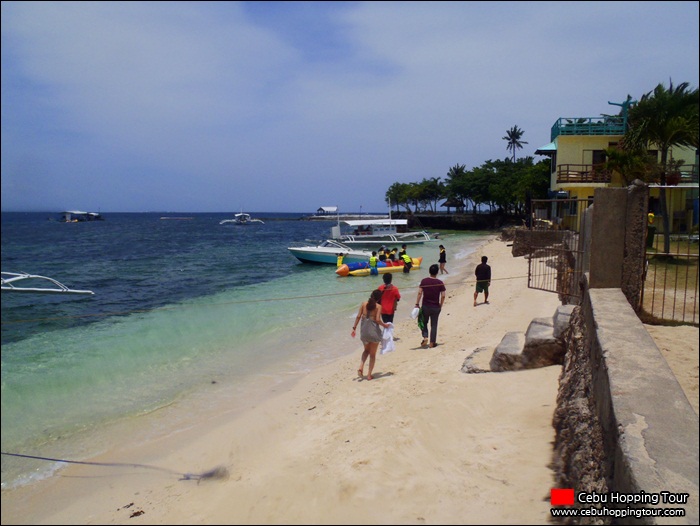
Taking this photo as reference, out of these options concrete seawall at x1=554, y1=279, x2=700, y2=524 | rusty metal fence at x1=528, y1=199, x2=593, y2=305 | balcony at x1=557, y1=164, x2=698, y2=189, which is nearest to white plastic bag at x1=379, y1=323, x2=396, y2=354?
rusty metal fence at x1=528, y1=199, x2=593, y2=305

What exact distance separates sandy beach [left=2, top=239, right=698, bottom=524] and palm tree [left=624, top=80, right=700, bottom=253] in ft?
5.25

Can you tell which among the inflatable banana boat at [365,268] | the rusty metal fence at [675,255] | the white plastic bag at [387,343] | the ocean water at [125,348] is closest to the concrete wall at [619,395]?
the rusty metal fence at [675,255]

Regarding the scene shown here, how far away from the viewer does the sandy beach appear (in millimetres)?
3230

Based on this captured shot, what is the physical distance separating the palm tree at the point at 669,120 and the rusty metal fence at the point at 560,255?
1746 millimetres

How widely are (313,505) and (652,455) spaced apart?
2.18m

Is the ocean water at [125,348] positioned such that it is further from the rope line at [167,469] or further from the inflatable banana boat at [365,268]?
the inflatable banana boat at [365,268]

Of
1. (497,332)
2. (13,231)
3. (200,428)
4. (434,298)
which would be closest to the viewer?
(13,231)

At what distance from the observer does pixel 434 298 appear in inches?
345

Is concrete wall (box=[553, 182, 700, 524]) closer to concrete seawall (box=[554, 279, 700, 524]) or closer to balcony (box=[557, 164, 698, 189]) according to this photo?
concrete seawall (box=[554, 279, 700, 524])

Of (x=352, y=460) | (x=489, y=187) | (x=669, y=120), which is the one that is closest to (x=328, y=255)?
(x=352, y=460)

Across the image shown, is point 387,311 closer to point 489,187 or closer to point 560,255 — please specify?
point 560,255

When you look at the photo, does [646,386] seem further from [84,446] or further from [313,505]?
[84,446]

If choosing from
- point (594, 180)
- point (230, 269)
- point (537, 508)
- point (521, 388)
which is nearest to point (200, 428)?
point (521, 388)

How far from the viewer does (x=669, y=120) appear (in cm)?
427
